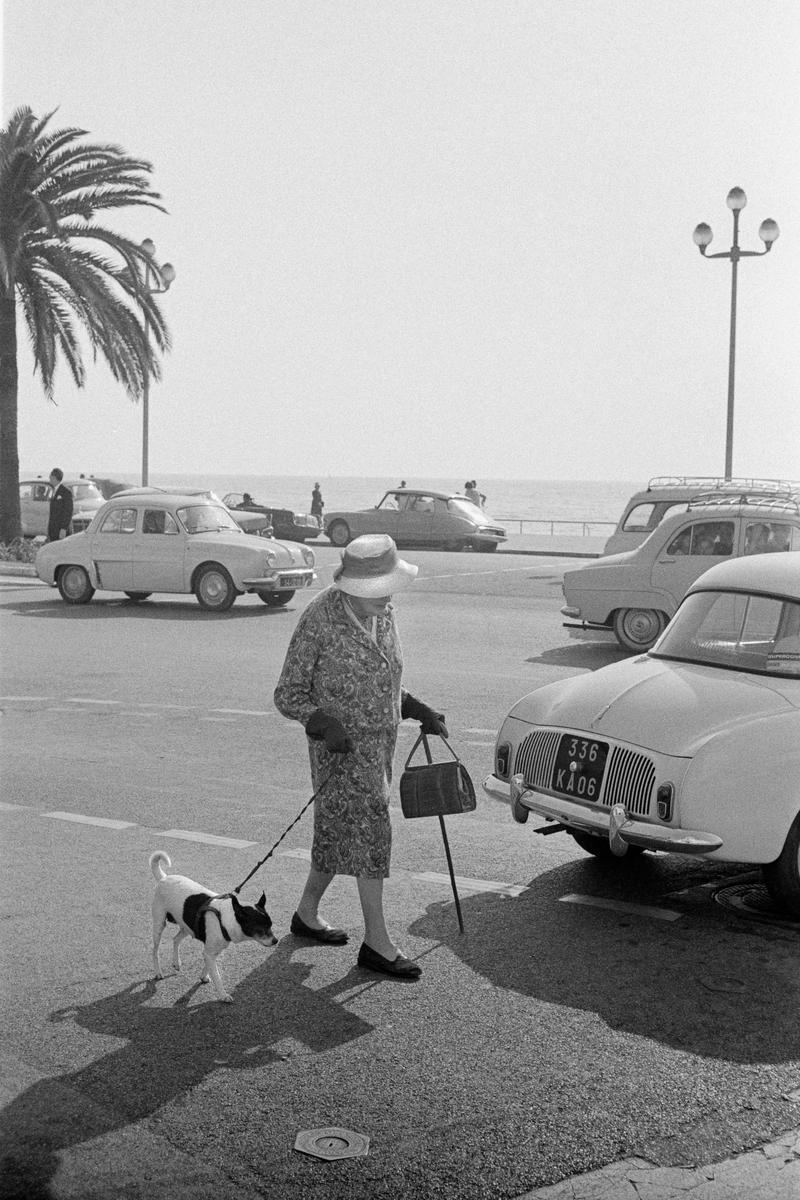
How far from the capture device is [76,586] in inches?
882

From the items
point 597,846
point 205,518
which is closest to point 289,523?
A: point 205,518

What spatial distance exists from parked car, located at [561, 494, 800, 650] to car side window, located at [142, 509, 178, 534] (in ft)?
23.7

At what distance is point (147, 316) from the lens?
3098 cm

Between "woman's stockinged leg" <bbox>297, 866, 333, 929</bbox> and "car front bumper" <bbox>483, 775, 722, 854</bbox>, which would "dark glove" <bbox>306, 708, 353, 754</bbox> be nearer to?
"woman's stockinged leg" <bbox>297, 866, 333, 929</bbox>

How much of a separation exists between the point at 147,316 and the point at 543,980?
26.9 meters

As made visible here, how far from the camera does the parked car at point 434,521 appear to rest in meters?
37.6

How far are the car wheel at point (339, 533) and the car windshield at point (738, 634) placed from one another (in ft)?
105

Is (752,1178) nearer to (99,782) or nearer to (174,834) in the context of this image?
(174,834)

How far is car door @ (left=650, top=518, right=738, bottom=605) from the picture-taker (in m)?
16.7

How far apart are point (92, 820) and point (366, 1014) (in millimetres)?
3535

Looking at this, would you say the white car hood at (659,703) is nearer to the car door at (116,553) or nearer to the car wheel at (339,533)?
the car door at (116,553)

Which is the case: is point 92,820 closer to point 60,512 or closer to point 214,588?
point 214,588

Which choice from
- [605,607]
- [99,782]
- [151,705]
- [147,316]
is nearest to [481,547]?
[147,316]

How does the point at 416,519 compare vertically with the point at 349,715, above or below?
below
